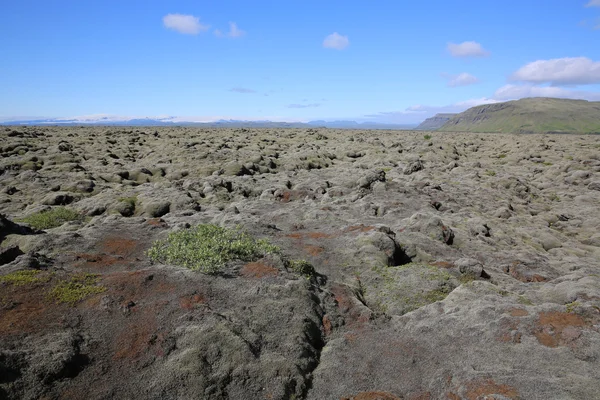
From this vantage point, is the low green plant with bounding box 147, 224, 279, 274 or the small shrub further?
the small shrub

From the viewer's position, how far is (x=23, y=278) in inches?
508

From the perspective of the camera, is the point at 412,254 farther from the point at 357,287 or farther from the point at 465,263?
the point at 357,287

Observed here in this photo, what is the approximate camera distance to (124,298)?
12.7 meters

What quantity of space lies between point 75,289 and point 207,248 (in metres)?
5.72

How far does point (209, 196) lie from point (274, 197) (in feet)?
Result: 19.7

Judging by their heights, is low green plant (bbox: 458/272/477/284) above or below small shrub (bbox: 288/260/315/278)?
below

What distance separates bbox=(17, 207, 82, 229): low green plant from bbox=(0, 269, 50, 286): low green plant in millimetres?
13435

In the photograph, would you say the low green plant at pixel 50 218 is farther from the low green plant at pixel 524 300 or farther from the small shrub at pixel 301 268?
the low green plant at pixel 524 300

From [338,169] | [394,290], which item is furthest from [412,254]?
[338,169]

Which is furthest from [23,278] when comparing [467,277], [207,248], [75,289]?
[467,277]

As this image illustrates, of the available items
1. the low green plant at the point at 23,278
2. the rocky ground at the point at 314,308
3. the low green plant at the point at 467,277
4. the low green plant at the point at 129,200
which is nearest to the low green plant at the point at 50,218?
the rocky ground at the point at 314,308

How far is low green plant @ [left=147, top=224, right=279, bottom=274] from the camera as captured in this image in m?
16.0

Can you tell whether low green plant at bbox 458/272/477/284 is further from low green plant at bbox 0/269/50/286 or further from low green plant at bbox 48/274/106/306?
low green plant at bbox 0/269/50/286

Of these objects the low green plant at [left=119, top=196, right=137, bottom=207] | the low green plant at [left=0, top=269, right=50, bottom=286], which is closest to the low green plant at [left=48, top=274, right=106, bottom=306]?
the low green plant at [left=0, top=269, right=50, bottom=286]
